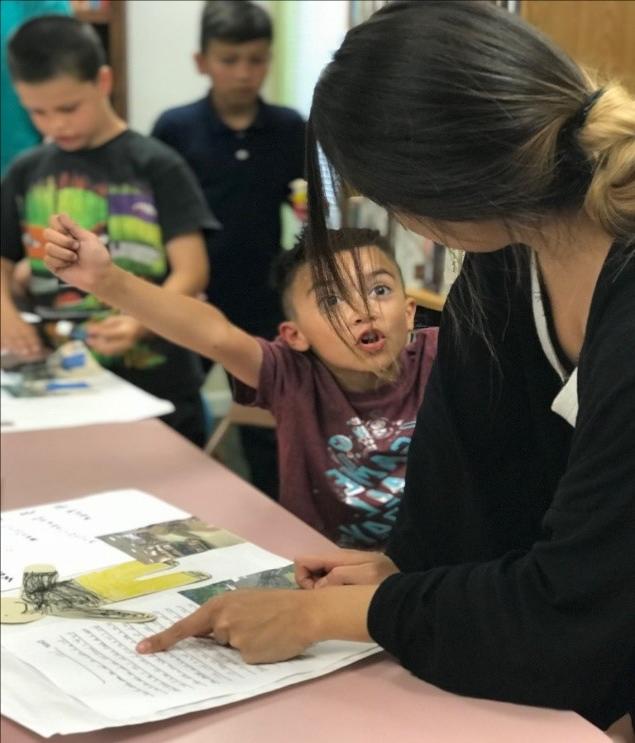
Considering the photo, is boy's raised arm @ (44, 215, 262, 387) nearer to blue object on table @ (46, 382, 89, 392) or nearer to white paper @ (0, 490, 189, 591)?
white paper @ (0, 490, 189, 591)

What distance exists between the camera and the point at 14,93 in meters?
1.74

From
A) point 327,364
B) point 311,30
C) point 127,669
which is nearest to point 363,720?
point 127,669

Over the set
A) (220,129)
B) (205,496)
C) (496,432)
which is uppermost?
(220,129)

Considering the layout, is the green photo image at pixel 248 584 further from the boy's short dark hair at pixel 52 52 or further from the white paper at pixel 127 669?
the boy's short dark hair at pixel 52 52

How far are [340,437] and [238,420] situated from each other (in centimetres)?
51

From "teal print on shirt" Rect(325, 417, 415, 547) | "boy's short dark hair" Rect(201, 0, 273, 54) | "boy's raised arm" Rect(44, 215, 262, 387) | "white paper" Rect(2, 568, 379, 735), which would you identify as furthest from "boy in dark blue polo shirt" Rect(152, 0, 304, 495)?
"white paper" Rect(2, 568, 379, 735)

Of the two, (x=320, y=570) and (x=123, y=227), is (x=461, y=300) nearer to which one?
(x=320, y=570)

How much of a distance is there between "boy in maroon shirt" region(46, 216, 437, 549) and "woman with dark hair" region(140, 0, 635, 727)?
6 centimetres

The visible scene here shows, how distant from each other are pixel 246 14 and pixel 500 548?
4.05 feet

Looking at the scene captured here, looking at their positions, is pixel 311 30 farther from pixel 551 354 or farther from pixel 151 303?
pixel 551 354

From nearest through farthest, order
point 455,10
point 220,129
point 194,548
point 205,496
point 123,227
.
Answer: point 455,10 < point 194,548 < point 205,496 < point 123,227 < point 220,129

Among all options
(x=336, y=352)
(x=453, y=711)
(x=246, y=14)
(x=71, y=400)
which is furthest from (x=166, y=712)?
(x=246, y=14)

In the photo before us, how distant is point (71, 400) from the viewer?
4.84 feet

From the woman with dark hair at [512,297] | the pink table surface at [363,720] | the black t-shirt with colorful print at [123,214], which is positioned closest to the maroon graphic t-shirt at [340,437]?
the woman with dark hair at [512,297]
